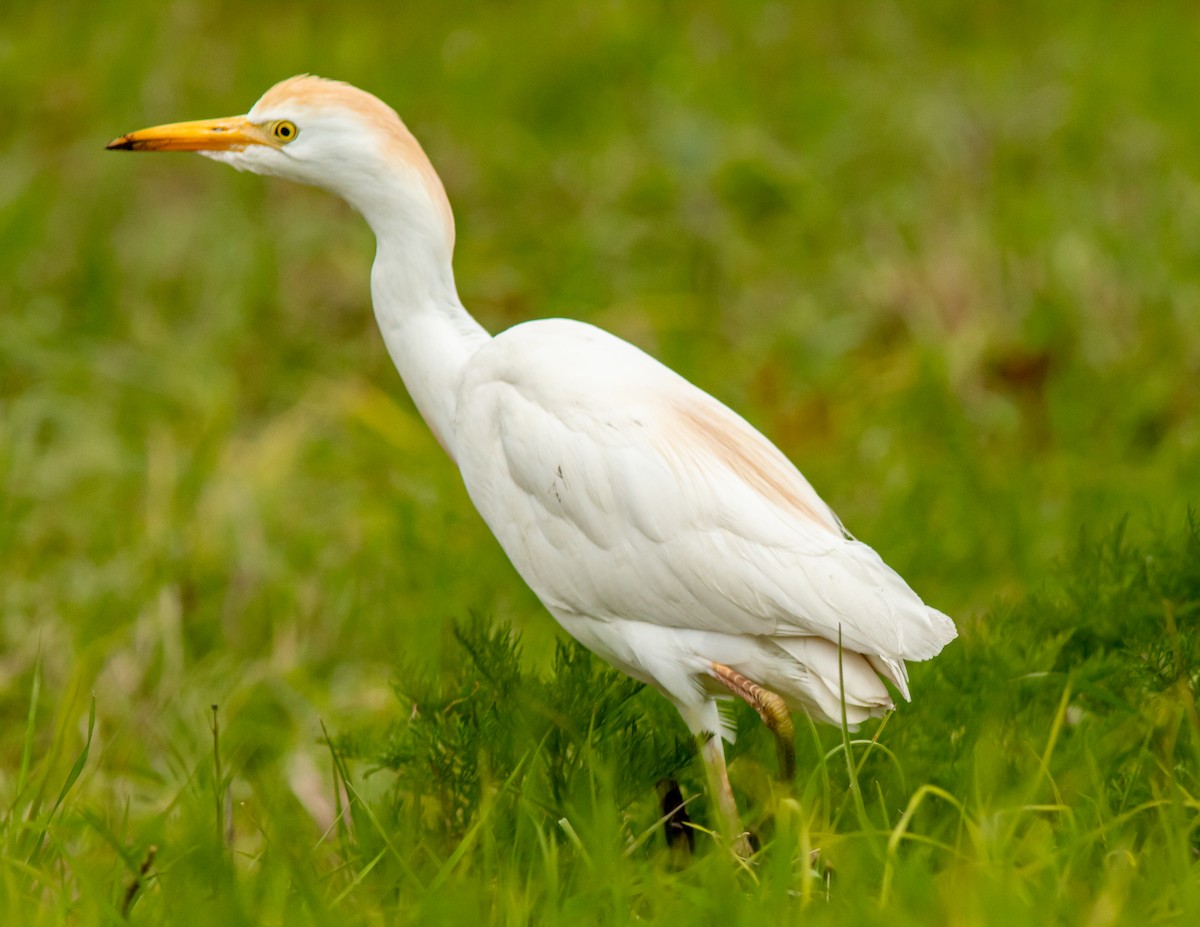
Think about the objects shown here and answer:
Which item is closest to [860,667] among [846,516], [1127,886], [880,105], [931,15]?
[1127,886]

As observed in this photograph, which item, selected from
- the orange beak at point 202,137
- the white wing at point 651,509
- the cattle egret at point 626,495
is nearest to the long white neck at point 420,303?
the cattle egret at point 626,495

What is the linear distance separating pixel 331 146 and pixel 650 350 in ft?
10.5

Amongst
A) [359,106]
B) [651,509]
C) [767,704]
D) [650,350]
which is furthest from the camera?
[650,350]

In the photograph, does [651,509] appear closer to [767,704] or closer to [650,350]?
[767,704]

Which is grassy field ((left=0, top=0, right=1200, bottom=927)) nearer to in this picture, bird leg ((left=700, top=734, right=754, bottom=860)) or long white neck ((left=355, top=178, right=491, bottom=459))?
bird leg ((left=700, top=734, right=754, bottom=860))

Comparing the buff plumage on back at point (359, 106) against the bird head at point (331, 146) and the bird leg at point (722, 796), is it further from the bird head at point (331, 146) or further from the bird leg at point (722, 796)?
the bird leg at point (722, 796)

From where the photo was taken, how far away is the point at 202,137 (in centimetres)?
298

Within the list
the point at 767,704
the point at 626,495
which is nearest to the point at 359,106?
the point at 626,495

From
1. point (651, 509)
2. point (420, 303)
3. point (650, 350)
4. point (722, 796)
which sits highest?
point (420, 303)

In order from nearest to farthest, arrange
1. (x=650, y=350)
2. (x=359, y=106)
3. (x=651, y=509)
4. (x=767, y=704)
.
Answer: (x=767, y=704) → (x=651, y=509) → (x=359, y=106) → (x=650, y=350)

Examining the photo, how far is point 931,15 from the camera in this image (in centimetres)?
908

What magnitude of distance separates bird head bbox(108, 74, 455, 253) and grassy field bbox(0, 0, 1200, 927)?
0.84m

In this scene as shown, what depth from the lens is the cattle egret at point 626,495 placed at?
8.63 feet

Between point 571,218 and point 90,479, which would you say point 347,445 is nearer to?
point 90,479
